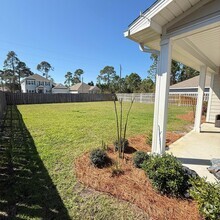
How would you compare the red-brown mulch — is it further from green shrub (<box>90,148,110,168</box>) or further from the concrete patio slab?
the concrete patio slab

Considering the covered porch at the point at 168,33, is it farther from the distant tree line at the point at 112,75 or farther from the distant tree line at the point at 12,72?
the distant tree line at the point at 12,72

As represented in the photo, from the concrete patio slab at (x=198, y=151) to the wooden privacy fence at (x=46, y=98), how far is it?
724 inches

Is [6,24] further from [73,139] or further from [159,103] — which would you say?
[159,103]

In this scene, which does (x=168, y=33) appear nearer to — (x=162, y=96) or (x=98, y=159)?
(x=162, y=96)

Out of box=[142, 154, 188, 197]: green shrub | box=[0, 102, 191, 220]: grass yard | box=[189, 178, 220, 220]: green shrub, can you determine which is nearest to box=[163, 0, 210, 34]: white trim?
box=[142, 154, 188, 197]: green shrub

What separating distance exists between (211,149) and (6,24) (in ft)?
→ 67.6

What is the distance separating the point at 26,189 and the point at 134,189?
5.51 ft

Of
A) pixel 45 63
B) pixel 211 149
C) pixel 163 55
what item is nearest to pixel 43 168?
pixel 163 55

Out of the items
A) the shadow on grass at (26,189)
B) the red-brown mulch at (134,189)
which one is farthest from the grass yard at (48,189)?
the red-brown mulch at (134,189)

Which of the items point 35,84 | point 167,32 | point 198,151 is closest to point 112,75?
point 35,84

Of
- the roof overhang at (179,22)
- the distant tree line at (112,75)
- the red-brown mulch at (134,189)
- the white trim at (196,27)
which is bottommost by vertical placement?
the red-brown mulch at (134,189)

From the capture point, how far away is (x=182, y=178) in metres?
2.25

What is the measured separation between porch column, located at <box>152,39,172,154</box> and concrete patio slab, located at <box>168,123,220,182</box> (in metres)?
0.76

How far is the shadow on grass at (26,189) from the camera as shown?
6.11 ft
